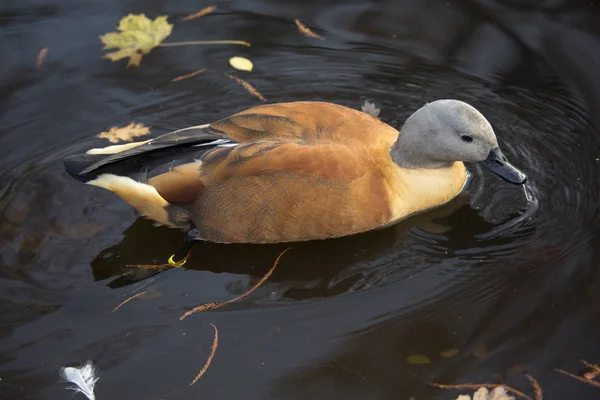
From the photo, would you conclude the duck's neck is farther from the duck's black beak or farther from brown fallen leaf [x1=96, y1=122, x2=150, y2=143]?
brown fallen leaf [x1=96, y1=122, x2=150, y2=143]

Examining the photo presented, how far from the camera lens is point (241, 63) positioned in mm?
6258

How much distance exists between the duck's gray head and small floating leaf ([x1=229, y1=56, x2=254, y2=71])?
1.88 metres

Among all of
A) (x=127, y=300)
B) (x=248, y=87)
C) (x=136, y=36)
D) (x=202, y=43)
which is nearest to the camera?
(x=127, y=300)

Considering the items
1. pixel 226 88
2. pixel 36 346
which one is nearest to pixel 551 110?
pixel 226 88

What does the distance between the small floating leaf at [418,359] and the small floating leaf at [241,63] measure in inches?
119

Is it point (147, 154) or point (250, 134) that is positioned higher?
point (250, 134)

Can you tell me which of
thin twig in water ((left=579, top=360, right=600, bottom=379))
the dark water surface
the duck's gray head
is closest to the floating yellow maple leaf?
the dark water surface

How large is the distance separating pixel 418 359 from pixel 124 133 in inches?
111

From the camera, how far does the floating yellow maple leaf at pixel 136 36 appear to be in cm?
638

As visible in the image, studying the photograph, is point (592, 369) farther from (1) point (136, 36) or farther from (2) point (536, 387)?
(1) point (136, 36)

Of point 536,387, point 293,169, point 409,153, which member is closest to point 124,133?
point 293,169

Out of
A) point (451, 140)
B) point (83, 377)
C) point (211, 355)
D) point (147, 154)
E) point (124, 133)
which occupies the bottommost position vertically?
point (83, 377)

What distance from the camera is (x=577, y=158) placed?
525cm

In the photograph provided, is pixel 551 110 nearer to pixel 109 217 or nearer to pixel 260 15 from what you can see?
pixel 260 15
